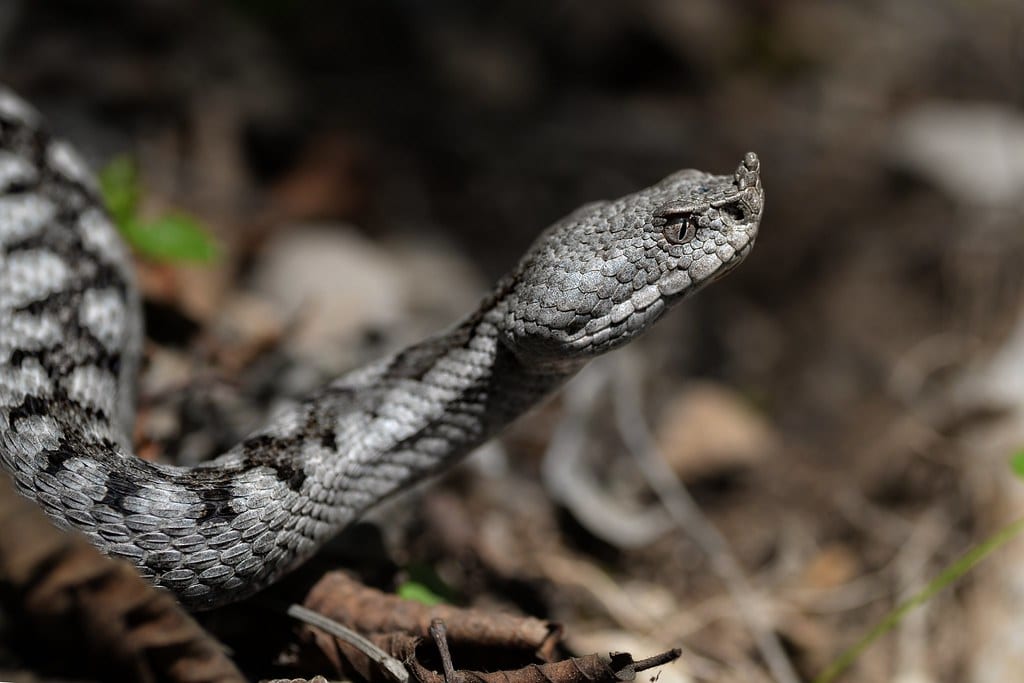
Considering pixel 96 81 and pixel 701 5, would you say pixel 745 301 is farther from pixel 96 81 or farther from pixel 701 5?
pixel 96 81

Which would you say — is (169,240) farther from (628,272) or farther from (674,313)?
(674,313)

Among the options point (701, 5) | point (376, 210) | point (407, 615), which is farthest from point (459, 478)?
point (701, 5)

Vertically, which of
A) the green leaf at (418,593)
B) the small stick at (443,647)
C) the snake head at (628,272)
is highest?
the snake head at (628,272)

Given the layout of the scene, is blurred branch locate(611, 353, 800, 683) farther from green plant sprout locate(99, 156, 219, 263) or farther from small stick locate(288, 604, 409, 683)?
green plant sprout locate(99, 156, 219, 263)

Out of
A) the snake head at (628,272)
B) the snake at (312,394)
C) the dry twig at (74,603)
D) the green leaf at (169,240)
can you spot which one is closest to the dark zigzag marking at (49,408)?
the snake at (312,394)

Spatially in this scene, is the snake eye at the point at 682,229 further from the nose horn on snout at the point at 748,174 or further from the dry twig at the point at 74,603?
the dry twig at the point at 74,603

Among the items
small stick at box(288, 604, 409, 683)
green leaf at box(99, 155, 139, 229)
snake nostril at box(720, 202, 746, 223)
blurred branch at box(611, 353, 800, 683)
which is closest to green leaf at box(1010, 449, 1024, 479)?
blurred branch at box(611, 353, 800, 683)
